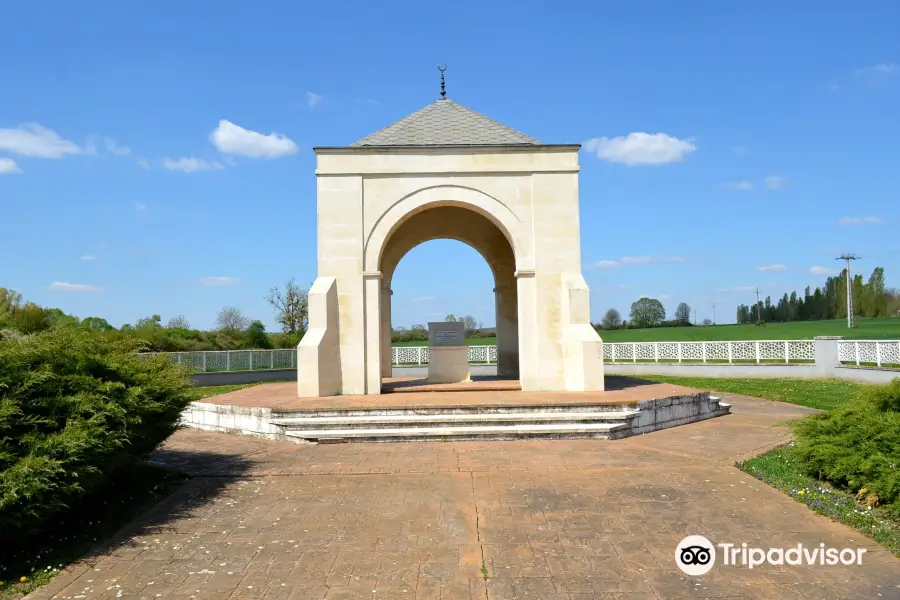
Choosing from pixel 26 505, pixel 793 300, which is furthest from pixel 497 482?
pixel 793 300

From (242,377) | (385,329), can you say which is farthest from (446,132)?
(242,377)

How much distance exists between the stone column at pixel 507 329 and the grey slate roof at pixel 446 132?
200 inches

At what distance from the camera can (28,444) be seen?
16.9 ft

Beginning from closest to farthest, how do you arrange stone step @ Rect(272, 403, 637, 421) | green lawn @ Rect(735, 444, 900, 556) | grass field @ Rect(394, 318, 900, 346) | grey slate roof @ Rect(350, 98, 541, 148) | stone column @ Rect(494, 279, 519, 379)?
green lawn @ Rect(735, 444, 900, 556), stone step @ Rect(272, 403, 637, 421), grey slate roof @ Rect(350, 98, 541, 148), stone column @ Rect(494, 279, 519, 379), grass field @ Rect(394, 318, 900, 346)

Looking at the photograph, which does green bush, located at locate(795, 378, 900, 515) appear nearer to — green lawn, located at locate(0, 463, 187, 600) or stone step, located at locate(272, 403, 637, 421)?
stone step, located at locate(272, 403, 637, 421)

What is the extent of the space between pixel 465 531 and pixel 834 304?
89708mm

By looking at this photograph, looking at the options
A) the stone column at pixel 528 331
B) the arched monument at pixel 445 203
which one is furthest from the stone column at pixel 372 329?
the stone column at pixel 528 331

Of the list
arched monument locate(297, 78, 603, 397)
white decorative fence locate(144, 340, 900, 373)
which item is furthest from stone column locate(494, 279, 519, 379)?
white decorative fence locate(144, 340, 900, 373)

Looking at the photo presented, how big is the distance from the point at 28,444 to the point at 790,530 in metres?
7.04

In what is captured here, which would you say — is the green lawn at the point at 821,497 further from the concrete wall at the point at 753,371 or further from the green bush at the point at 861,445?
the concrete wall at the point at 753,371

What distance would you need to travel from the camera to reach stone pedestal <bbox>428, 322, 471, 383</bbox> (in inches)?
619

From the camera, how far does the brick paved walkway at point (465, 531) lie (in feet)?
14.5

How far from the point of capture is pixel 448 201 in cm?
1337

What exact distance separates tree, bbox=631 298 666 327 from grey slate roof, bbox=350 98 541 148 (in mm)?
69411
